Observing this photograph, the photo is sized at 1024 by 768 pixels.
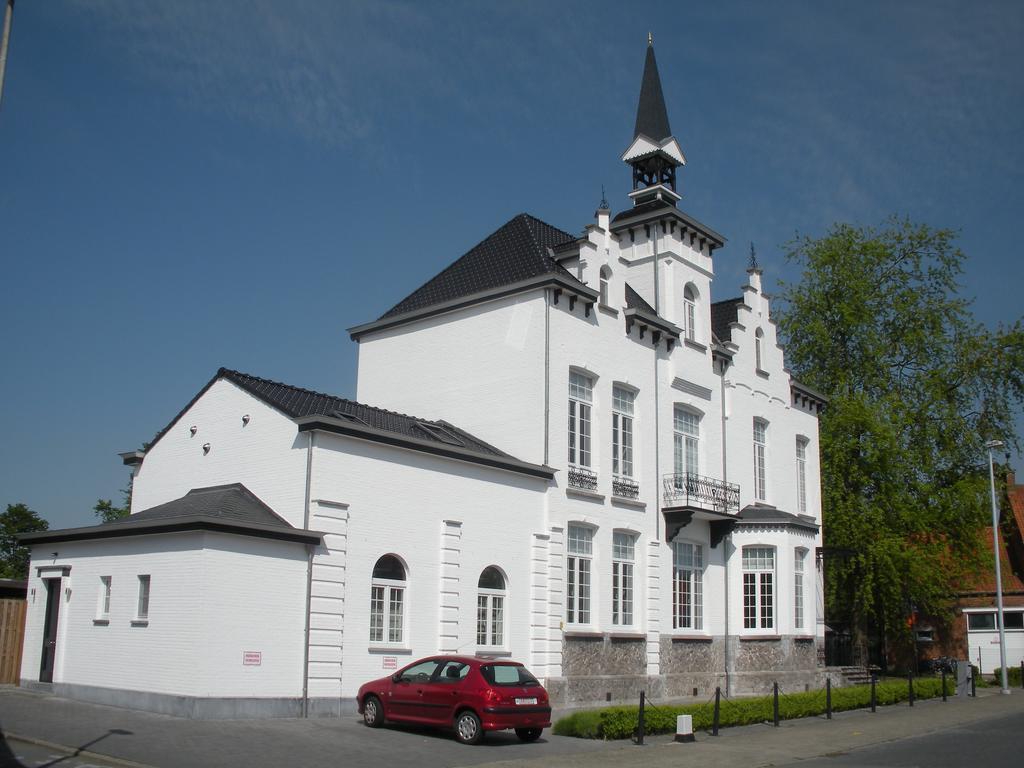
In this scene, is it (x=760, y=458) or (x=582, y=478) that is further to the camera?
(x=760, y=458)

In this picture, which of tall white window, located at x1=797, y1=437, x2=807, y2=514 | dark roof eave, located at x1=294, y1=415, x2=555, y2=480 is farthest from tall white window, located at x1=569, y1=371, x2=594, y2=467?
tall white window, located at x1=797, y1=437, x2=807, y2=514

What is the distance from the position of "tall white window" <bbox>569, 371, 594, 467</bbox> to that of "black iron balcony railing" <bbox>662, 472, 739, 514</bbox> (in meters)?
3.51

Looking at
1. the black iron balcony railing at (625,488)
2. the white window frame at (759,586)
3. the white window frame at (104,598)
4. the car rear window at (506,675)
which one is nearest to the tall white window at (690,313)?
the black iron balcony railing at (625,488)

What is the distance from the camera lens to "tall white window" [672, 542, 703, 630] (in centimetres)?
2945

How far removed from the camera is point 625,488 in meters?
27.7

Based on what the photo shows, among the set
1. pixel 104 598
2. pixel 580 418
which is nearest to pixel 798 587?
pixel 580 418

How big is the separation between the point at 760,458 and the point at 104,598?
22.5 m

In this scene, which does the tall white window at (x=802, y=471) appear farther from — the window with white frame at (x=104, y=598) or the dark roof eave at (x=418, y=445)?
the window with white frame at (x=104, y=598)

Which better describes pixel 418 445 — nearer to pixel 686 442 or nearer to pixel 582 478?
pixel 582 478

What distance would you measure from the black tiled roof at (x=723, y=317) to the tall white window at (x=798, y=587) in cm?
748

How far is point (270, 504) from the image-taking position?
20.7m

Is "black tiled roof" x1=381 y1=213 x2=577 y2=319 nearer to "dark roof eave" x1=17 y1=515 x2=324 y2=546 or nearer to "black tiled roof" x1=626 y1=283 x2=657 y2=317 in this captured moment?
"black tiled roof" x1=626 y1=283 x2=657 y2=317

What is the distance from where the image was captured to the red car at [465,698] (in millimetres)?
17109

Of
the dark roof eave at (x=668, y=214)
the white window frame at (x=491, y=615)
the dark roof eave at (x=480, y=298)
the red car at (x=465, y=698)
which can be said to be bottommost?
the red car at (x=465, y=698)
